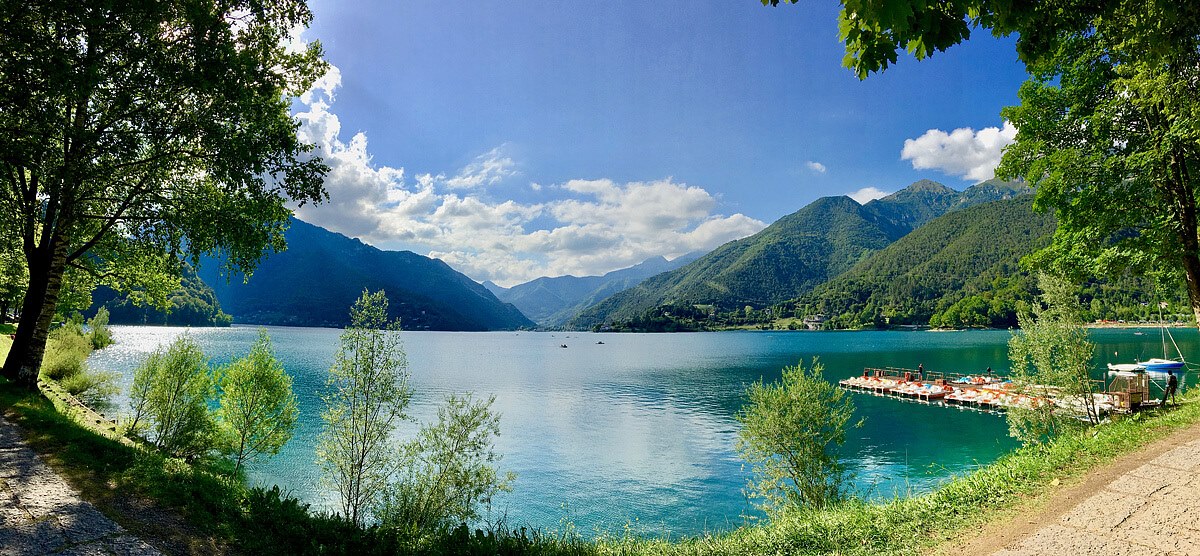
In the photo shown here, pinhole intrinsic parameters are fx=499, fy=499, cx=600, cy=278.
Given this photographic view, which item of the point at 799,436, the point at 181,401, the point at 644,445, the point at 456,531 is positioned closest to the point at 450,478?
the point at 456,531

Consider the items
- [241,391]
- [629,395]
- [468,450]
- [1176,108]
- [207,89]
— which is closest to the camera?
[1176,108]

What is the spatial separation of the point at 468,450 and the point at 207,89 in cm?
1514

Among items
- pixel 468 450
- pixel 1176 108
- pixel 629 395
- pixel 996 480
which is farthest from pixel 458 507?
pixel 629 395

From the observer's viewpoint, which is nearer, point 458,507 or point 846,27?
point 846,27

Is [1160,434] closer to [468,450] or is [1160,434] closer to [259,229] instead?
[468,450]

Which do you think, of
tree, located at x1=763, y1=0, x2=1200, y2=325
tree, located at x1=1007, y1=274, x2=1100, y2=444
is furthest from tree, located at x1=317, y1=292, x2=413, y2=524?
tree, located at x1=1007, y1=274, x2=1100, y2=444

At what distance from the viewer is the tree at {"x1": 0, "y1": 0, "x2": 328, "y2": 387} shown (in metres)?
11.6

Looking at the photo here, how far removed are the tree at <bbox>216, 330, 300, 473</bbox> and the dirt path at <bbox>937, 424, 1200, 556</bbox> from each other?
3181 cm

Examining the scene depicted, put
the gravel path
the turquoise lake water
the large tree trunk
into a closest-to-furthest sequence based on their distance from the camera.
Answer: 1. the gravel path
2. the large tree trunk
3. the turquoise lake water

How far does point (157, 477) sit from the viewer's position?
967 centimetres

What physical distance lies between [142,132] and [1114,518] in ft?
76.4

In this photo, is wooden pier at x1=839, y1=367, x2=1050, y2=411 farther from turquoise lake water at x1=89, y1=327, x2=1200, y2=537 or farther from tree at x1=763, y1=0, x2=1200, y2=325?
tree at x1=763, y1=0, x2=1200, y2=325

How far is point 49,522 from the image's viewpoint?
7.44 m

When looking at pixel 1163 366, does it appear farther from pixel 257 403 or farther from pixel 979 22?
pixel 257 403
